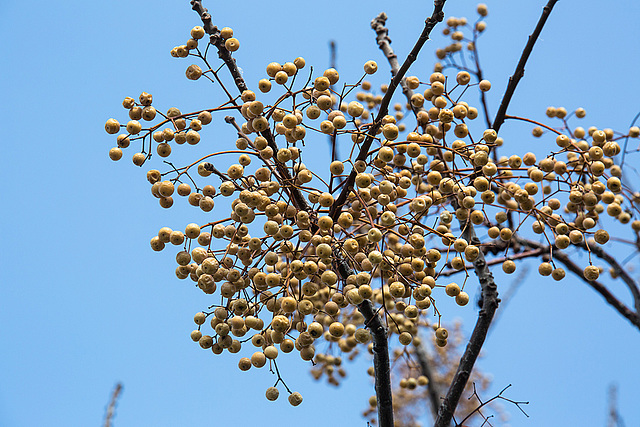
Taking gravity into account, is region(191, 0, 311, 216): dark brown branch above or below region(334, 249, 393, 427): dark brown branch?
above

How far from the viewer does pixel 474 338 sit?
88.4 inches

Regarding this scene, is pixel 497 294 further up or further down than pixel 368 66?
further down

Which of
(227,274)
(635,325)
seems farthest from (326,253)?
(635,325)

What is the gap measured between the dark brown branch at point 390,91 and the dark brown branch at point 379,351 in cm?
17

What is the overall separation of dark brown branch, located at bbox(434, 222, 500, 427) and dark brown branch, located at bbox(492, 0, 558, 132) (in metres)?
0.52

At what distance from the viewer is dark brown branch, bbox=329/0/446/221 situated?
1.59 m

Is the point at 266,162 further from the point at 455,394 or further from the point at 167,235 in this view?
the point at 455,394

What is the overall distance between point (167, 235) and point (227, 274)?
0.66 ft

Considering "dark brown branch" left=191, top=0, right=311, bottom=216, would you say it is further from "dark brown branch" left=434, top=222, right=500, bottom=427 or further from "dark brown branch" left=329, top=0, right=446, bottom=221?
"dark brown branch" left=434, top=222, right=500, bottom=427

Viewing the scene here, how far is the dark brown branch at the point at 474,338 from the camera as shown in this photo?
2.10 metres

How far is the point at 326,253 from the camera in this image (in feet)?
4.96

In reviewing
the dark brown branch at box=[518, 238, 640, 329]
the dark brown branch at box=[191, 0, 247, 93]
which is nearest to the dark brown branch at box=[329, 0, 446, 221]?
the dark brown branch at box=[191, 0, 247, 93]

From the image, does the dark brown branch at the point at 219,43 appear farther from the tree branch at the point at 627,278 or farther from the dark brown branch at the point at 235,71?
the tree branch at the point at 627,278

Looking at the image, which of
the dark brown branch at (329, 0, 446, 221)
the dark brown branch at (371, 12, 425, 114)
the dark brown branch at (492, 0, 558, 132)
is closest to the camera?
the dark brown branch at (329, 0, 446, 221)
